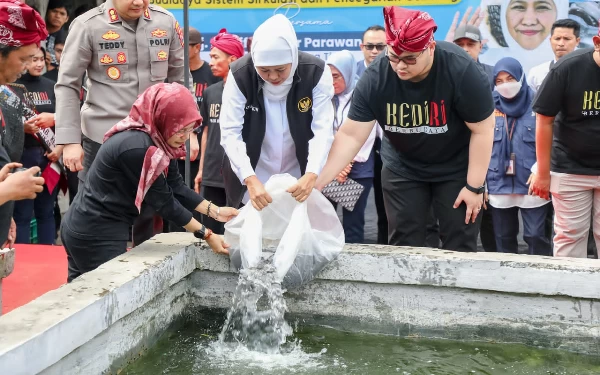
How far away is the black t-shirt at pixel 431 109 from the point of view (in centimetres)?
402

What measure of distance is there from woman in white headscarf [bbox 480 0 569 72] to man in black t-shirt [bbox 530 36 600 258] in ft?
6.67

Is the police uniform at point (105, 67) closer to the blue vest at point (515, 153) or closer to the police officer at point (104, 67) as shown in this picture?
the police officer at point (104, 67)

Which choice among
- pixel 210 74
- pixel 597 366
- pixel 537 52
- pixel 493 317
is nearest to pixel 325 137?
pixel 493 317

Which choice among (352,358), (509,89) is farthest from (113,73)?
(509,89)

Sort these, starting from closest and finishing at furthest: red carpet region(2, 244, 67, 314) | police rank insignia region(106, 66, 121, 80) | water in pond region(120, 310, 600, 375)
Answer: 1. water in pond region(120, 310, 600, 375)
2. red carpet region(2, 244, 67, 314)
3. police rank insignia region(106, 66, 121, 80)

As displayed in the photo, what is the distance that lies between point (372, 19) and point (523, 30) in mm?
1275

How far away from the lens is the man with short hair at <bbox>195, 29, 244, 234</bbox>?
5590 mm

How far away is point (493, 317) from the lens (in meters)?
3.94

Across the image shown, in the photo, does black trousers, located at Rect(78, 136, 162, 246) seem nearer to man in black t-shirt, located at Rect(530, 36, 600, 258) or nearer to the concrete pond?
the concrete pond

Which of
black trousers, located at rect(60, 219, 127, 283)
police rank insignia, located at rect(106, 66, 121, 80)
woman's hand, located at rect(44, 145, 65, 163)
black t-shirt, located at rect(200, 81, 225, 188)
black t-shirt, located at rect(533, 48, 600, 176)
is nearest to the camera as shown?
black trousers, located at rect(60, 219, 127, 283)

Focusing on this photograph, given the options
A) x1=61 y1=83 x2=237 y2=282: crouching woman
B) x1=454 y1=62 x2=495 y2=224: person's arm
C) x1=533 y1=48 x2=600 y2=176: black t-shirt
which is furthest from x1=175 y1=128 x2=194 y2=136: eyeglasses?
x1=533 y1=48 x2=600 y2=176: black t-shirt

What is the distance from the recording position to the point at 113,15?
15.5 feet

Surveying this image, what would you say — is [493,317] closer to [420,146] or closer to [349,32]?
[420,146]

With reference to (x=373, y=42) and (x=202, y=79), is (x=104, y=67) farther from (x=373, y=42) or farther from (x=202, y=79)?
(x=373, y=42)
